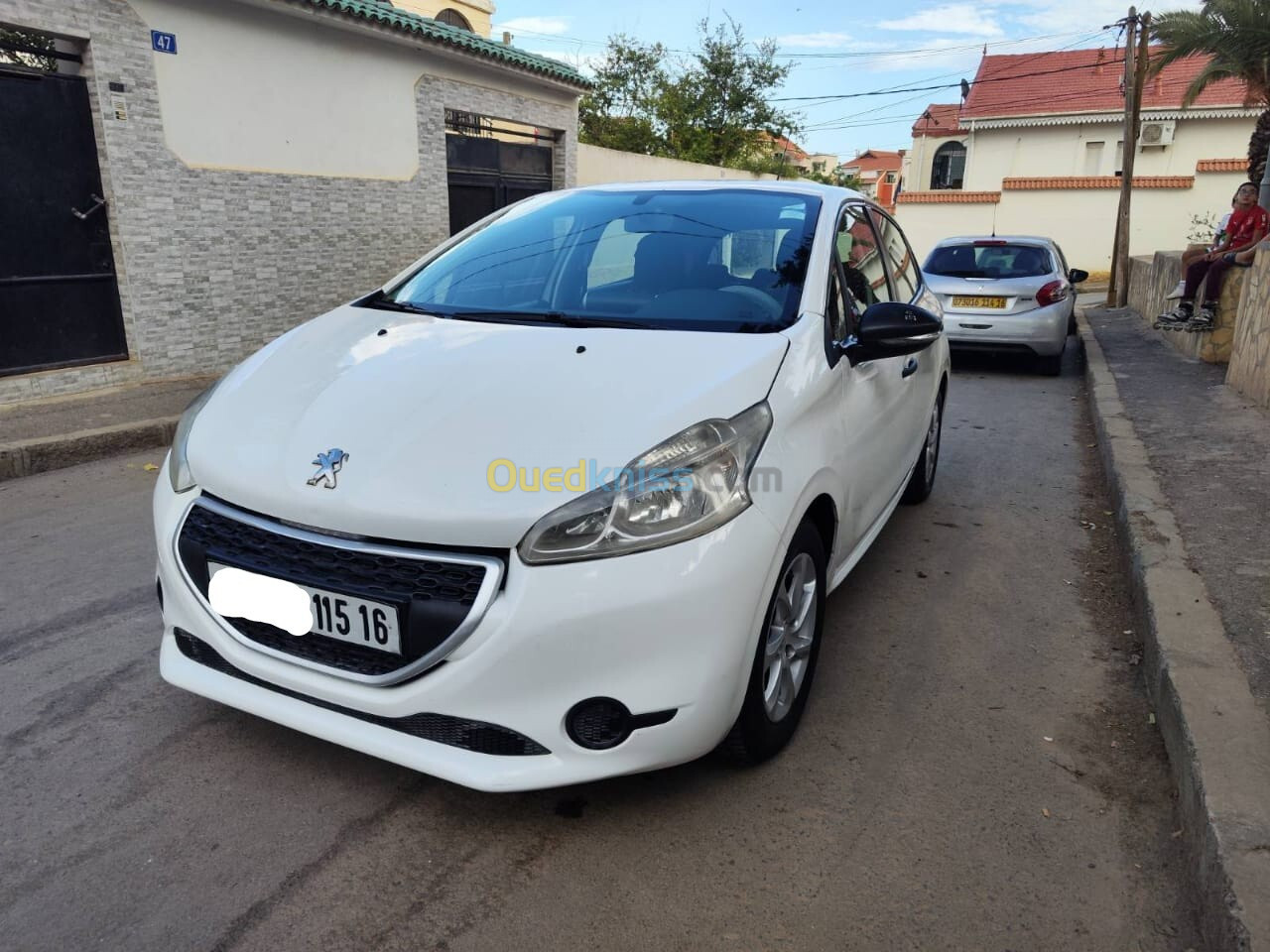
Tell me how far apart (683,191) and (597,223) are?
0.38 meters

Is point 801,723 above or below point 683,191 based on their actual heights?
below

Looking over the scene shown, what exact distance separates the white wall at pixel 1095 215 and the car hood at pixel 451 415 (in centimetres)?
2346

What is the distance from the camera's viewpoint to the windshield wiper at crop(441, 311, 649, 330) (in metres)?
2.84

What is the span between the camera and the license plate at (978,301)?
9.48 m

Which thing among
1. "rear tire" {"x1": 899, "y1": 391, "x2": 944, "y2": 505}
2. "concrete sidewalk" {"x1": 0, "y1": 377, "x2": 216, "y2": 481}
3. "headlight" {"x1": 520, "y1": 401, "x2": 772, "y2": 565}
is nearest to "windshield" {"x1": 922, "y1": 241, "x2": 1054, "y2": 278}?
"rear tire" {"x1": 899, "y1": 391, "x2": 944, "y2": 505}

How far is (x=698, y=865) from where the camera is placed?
219 centimetres

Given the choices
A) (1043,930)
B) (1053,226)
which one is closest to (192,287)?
(1043,930)

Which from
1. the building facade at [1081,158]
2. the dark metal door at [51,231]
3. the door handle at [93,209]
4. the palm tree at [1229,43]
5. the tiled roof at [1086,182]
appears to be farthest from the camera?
the building facade at [1081,158]

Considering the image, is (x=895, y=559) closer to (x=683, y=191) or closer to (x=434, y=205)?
(x=683, y=191)

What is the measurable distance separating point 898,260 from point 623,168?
14041mm

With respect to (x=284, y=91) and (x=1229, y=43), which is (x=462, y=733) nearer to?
(x=284, y=91)

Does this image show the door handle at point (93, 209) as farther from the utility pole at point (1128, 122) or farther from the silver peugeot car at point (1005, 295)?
the utility pole at point (1128, 122)

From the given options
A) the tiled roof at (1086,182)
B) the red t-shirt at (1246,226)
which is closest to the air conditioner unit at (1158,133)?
the tiled roof at (1086,182)

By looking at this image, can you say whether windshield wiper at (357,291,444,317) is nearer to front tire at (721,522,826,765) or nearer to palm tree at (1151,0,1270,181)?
front tire at (721,522,826,765)
